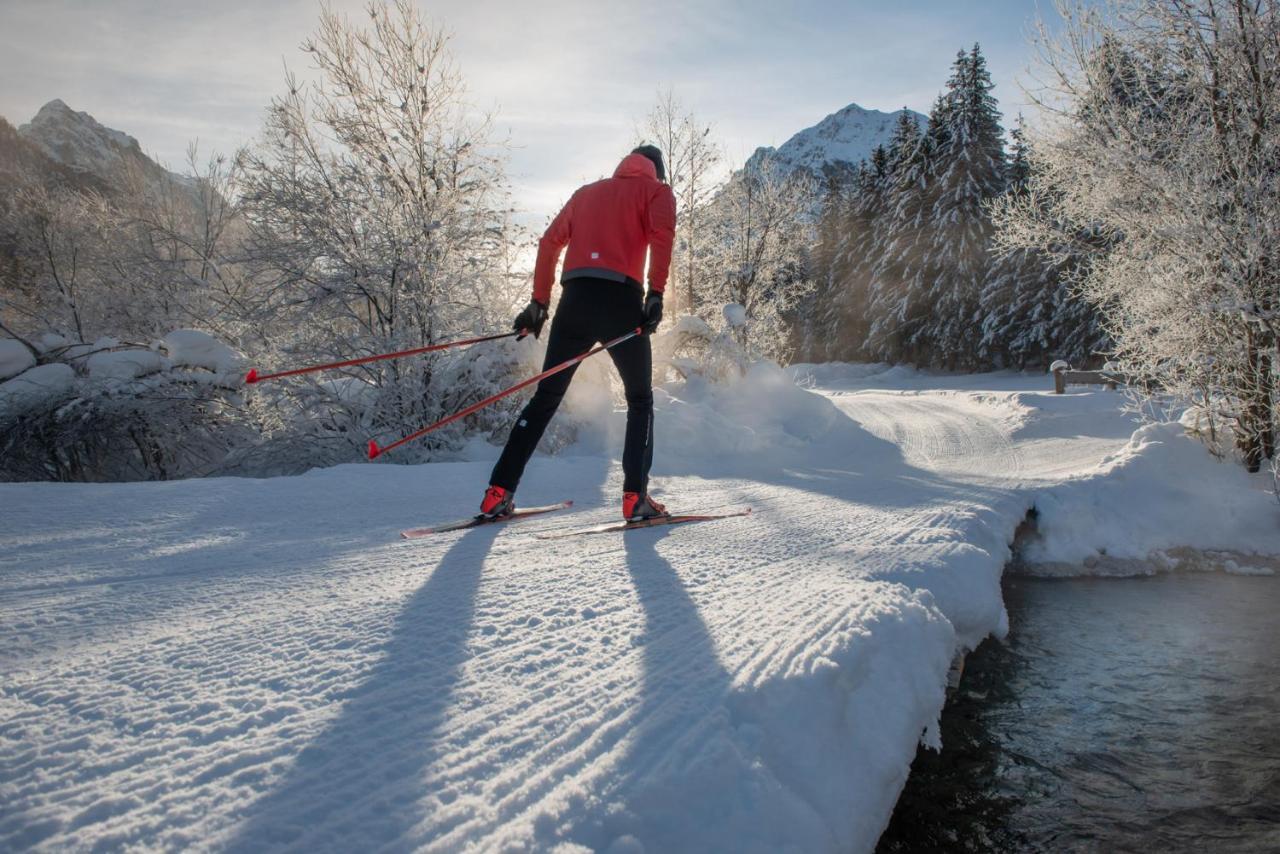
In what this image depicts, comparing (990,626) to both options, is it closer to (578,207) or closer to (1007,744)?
(1007,744)

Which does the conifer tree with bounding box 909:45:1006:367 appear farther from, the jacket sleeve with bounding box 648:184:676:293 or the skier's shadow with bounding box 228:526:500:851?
the skier's shadow with bounding box 228:526:500:851

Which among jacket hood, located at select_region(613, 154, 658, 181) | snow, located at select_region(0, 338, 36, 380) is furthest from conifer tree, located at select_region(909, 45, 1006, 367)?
snow, located at select_region(0, 338, 36, 380)

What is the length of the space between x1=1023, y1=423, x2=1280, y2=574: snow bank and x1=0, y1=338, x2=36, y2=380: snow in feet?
38.9

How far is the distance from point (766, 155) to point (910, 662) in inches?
967

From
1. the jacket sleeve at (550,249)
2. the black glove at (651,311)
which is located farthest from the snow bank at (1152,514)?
the jacket sleeve at (550,249)

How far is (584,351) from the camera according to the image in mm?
3488

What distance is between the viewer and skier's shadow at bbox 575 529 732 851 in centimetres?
99

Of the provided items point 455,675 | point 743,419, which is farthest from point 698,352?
point 455,675

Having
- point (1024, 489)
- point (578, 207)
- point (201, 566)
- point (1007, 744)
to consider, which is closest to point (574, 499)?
point (578, 207)

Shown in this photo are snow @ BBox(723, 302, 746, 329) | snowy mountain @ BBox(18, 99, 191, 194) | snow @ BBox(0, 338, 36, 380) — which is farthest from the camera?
snowy mountain @ BBox(18, 99, 191, 194)

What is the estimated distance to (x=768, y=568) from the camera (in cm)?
244

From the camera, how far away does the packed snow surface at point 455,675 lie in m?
0.98

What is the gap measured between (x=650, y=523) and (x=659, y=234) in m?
1.53

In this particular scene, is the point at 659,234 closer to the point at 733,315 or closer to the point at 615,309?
the point at 615,309
